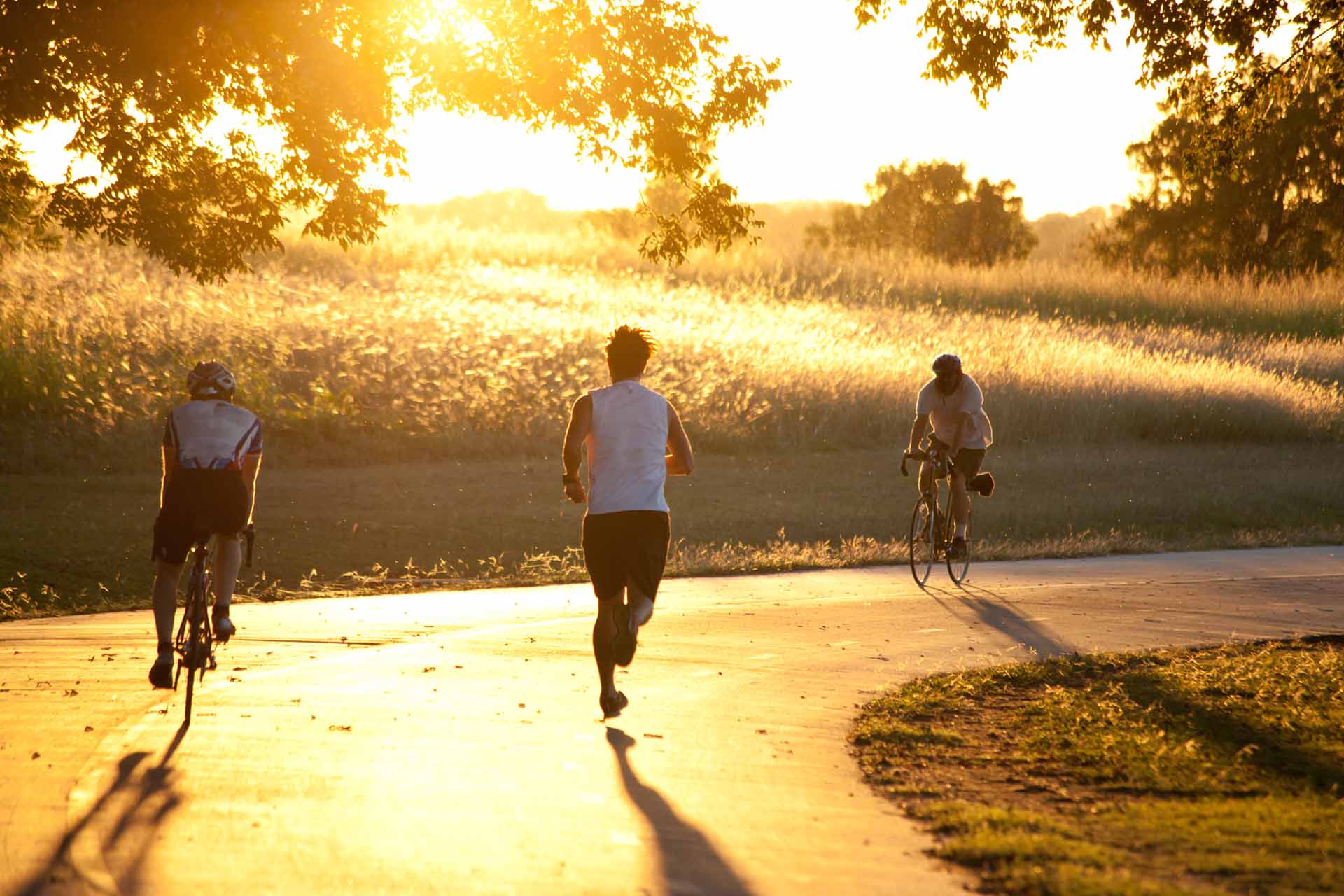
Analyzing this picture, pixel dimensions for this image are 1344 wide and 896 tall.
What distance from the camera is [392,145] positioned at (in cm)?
1337

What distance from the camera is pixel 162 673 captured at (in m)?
7.77

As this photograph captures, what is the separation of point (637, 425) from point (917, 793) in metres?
2.22

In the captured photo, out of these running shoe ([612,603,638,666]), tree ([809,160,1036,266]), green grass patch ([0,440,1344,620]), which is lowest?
green grass patch ([0,440,1344,620])

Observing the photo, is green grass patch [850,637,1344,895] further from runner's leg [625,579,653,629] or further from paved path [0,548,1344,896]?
runner's leg [625,579,653,629]

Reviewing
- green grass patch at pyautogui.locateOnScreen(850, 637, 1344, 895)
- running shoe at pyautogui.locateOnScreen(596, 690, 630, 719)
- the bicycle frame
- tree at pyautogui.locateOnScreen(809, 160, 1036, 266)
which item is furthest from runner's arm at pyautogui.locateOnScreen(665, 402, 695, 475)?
tree at pyautogui.locateOnScreen(809, 160, 1036, 266)

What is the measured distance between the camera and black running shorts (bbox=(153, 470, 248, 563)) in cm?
774

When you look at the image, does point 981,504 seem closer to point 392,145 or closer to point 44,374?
point 392,145

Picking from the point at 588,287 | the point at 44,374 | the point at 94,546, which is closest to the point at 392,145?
the point at 94,546

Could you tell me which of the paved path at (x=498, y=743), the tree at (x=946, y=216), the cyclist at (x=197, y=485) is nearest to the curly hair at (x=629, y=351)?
the paved path at (x=498, y=743)

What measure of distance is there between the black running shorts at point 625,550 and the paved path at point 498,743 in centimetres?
67

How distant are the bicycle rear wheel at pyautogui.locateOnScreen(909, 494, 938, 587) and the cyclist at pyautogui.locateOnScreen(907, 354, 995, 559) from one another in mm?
205

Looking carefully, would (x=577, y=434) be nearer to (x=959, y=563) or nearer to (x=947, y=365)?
(x=947, y=365)

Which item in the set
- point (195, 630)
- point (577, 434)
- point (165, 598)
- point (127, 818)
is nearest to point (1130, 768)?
point (577, 434)

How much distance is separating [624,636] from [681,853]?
2.13 metres
